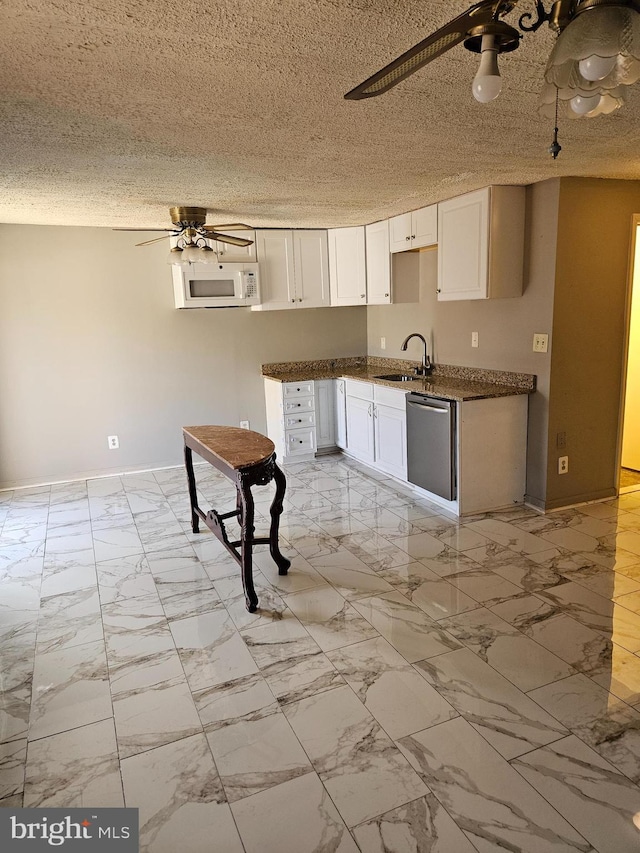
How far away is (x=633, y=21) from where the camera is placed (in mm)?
948

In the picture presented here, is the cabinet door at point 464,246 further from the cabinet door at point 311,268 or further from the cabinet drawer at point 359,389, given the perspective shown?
the cabinet door at point 311,268

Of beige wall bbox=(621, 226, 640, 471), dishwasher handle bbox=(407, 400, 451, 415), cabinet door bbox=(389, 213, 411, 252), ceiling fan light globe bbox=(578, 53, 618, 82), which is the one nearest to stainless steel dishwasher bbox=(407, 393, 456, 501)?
dishwasher handle bbox=(407, 400, 451, 415)

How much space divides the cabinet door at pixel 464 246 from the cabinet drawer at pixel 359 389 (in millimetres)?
1051

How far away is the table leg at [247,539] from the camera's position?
277 cm

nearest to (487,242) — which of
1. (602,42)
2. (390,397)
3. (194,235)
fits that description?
(390,397)

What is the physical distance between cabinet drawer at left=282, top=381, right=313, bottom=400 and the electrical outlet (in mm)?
2197

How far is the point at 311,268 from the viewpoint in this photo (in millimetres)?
5457

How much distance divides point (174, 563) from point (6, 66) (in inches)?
101

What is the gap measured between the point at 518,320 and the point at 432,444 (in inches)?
41.8

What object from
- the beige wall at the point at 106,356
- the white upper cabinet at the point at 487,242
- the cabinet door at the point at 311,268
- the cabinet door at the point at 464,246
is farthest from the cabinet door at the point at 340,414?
the white upper cabinet at the point at 487,242

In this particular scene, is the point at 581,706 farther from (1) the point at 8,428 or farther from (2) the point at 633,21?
(1) the point at 8,428

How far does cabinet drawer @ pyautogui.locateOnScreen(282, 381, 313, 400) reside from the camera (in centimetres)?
530

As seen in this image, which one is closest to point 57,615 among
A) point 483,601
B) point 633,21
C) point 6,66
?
point 483,601

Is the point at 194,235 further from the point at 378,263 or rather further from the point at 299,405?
the point at 299,405
